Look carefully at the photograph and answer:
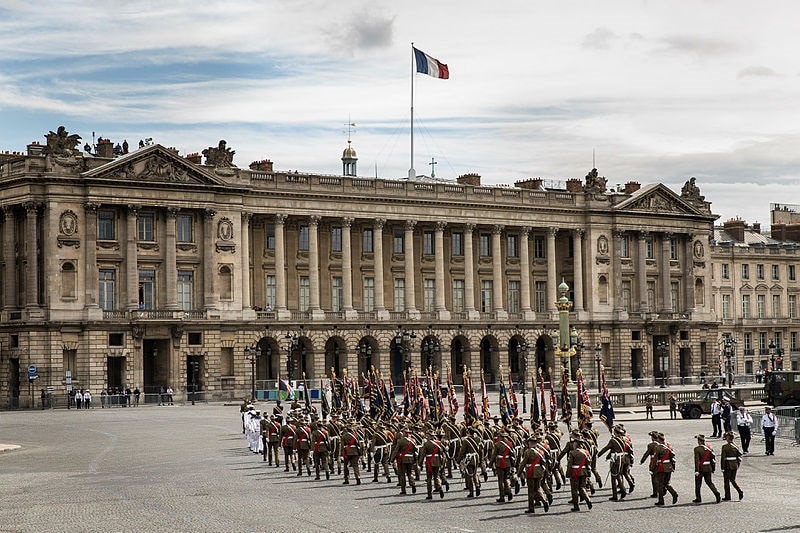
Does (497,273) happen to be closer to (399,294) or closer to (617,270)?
(399,294)

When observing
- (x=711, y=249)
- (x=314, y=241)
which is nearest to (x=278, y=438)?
(x=314, y=241)

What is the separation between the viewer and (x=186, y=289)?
324 feet

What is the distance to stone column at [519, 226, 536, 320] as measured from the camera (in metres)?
116

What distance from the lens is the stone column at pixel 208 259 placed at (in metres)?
98.7

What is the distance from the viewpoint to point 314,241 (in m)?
105

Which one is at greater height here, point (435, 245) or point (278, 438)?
point (435, 245)

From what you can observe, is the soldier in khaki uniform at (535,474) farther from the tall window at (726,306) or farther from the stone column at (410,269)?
the tall window at (726,306)

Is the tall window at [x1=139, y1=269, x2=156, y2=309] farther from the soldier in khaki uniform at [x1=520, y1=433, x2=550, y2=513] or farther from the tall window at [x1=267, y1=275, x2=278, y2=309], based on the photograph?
the soldier in khaki uniform at [x1=520, y1=433, x2=550, y2=513]

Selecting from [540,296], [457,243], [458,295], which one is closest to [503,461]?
[458,295]

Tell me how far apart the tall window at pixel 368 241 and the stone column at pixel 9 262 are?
87.4ft

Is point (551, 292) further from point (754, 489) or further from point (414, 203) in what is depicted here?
point (754, 489)

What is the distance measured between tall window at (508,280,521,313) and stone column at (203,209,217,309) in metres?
27.8

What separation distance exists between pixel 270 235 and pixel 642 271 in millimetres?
33915

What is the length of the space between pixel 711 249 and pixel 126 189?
61703 millimetres
